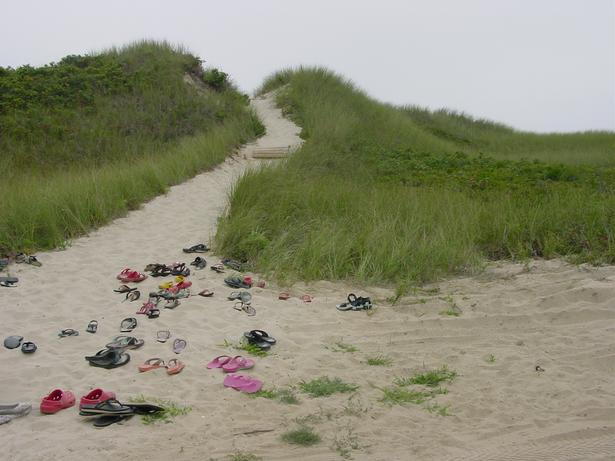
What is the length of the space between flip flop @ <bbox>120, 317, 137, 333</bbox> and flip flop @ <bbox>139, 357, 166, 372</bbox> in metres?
0.69

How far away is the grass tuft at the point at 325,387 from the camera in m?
3.61

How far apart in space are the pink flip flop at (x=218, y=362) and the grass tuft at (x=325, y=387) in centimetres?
64

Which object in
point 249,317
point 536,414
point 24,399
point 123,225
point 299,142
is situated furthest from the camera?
point 299,142

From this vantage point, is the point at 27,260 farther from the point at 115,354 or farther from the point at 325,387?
the point at 325,387

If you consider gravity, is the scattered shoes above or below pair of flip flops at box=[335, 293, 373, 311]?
below

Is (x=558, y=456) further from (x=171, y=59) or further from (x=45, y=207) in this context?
(x=171, y=59)

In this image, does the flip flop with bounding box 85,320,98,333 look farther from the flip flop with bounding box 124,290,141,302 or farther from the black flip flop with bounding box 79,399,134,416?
the black flip flop with bounding box 79,399,134,416

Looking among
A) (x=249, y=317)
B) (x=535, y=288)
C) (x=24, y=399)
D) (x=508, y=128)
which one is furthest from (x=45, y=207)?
(x=508, y=128)

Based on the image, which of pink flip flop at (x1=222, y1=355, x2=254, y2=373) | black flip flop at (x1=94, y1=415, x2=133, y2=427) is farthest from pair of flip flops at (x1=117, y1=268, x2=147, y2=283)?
black flip flop at (x1=94, y1=415, x2=133, y2=427)

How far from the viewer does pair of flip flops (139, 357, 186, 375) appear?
3967mm

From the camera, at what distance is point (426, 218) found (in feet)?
24.4

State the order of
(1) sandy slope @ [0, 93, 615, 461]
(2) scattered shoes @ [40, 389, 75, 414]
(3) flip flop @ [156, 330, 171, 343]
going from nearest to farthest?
(1) sandy slope @ [0, 93, 615, 461]
(2) scattered shoes @ [40, 389, 75, 414]
(3) flip flop @ [156, 330, 171, 343]

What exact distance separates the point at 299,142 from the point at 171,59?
20.5 feet

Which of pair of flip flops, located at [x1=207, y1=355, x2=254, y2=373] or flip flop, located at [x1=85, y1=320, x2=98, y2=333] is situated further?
flip flop, located at [x1=85, y1=320, x2=98, y2=333]
